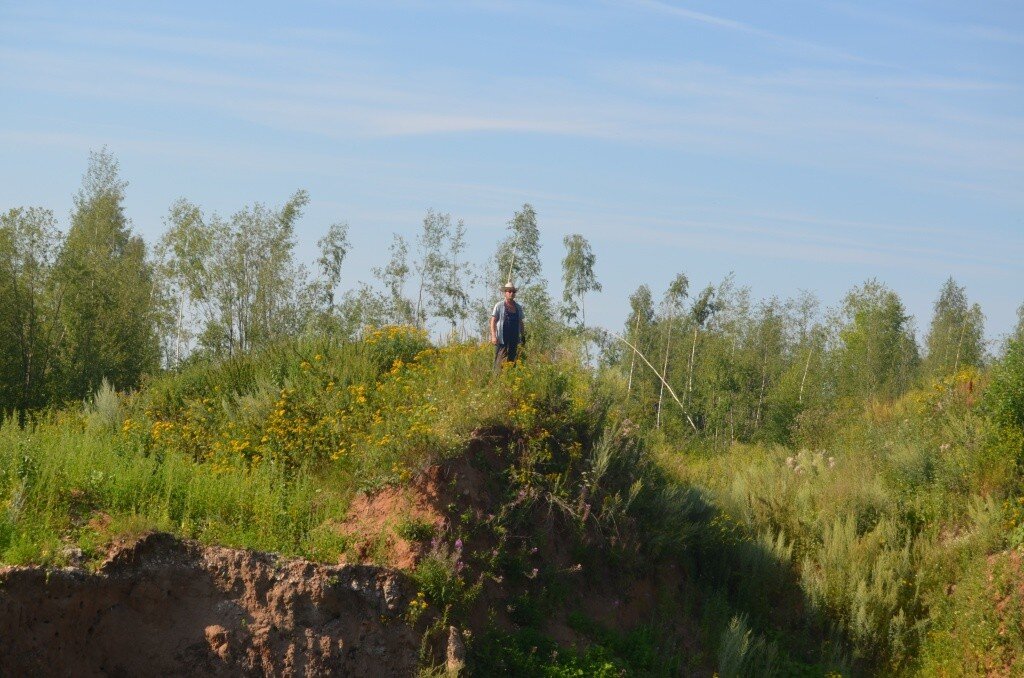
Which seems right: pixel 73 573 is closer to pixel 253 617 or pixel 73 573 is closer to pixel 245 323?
pixel 253 617

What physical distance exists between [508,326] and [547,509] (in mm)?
3595

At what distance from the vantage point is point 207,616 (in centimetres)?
973

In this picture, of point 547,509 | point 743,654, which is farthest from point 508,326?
point 743,654

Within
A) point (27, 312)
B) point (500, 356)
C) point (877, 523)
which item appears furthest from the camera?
point (27, 312)

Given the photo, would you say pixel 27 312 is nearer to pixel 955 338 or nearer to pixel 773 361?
pixel 773 361

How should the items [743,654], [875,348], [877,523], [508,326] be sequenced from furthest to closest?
[875,348]
[877,523]
[508,326]
[743,654]

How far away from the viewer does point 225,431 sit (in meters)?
13.3

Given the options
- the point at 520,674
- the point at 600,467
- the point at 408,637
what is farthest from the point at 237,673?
the point at 600,467

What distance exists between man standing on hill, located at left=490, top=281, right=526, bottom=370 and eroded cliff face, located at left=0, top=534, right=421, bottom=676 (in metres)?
5.38

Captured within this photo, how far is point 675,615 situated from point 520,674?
3.54 metres

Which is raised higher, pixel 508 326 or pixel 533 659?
pixel 508 326

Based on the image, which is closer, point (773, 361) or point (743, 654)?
point (743, 654)

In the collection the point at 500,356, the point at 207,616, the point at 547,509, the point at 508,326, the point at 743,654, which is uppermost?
the point at 508,326

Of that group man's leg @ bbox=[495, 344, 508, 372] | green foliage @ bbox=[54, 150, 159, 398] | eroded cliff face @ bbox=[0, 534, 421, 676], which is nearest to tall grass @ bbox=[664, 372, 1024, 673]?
man's leg @ bbox=[495, 344, 508, 372]
